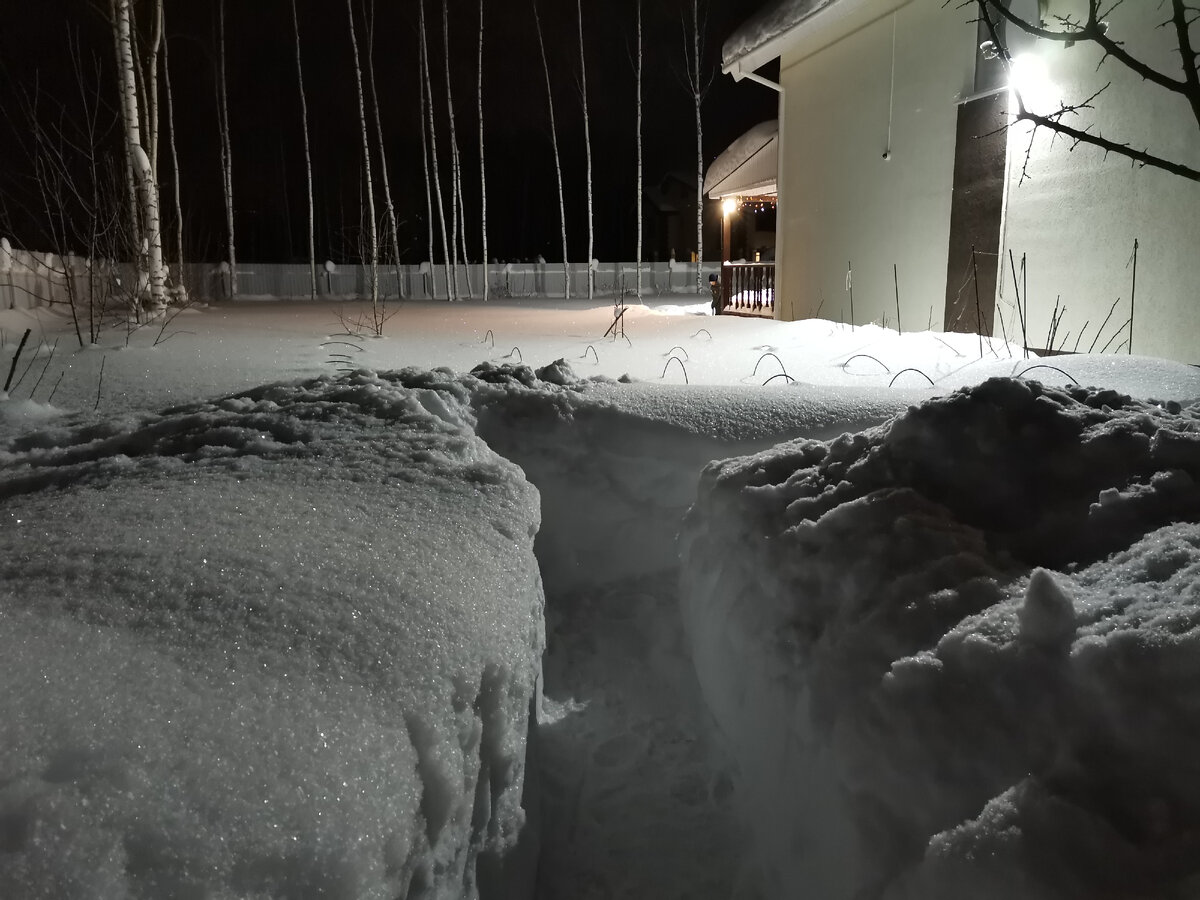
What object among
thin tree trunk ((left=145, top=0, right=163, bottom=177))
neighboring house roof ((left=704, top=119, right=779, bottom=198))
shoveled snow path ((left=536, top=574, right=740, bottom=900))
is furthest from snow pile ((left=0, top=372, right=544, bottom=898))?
neighboring house roof ((left=704, top=119, right=779, bottom=198))

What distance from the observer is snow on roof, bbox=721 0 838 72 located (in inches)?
330

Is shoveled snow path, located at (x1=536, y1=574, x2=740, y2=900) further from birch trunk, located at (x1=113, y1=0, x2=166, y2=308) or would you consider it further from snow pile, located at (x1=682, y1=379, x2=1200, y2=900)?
birch trunk, located at (x1=113, y1=0, x2=166, y2=308)

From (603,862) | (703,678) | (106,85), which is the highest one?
(106,85)

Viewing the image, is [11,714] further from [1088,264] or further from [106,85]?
[106,85]

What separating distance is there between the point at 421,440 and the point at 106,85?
19.6 m

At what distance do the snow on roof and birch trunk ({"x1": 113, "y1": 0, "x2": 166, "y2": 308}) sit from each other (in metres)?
7.58

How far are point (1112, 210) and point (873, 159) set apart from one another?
11.1 feet

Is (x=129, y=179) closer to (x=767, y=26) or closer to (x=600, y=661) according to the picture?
(x=767, y=26)

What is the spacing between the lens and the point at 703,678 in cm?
251

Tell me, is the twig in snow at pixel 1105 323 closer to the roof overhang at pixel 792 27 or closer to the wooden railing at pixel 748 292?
the roof overhang at pixel 792 27

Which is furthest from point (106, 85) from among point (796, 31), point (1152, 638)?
point (1152, 638)

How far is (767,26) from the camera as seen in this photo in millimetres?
9102

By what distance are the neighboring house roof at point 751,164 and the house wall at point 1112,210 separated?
220 inches

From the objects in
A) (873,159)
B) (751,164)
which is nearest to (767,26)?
(873,159)
